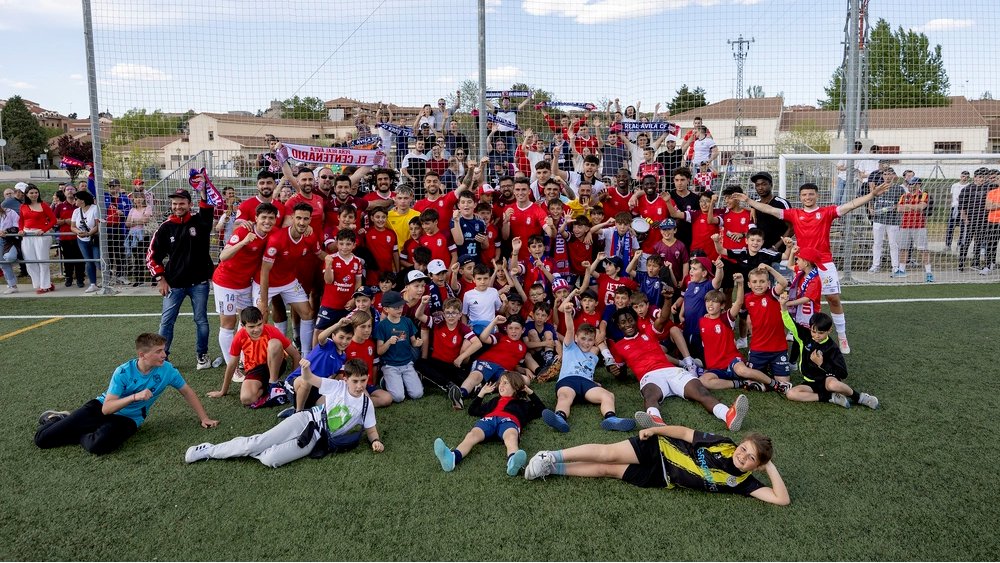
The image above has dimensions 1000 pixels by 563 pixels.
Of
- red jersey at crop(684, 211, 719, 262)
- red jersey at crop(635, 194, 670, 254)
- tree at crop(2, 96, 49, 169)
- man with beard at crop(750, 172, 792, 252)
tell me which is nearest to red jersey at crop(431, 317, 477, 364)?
red jersey at crop(635, 194, 670, 254)

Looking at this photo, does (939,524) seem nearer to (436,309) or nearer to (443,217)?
(436,309)

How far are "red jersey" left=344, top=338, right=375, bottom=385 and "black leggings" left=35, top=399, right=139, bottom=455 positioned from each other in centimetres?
188

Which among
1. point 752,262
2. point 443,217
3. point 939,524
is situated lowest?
point 939,524

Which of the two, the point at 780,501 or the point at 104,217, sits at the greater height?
the point at 104,217

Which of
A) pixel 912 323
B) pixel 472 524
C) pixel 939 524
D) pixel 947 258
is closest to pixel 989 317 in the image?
pixel 912 323

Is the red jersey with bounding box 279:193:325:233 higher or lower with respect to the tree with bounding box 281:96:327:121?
lower

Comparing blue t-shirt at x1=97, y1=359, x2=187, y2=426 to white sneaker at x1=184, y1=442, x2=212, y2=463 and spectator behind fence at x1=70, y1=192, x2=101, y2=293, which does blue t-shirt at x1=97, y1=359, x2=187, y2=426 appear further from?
spectator behind fence at x1=70, y1=192, x2=101, y2=293

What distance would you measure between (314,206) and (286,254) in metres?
0.84

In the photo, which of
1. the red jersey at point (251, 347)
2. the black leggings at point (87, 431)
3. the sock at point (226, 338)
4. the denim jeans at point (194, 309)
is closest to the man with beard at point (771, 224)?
the red jersey at point (251, 347)

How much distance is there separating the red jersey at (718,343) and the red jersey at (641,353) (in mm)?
465

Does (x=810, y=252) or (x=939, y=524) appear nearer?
(x=939, y=524)

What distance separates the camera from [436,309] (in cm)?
680

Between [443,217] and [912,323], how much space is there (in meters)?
6.36

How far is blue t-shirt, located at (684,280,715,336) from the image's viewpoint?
6.83m
